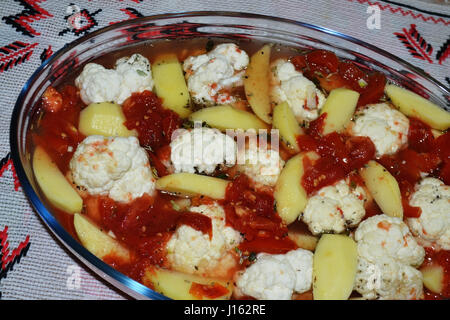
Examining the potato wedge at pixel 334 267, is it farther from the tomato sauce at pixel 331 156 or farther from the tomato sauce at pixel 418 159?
the tomato sauce at pixel 418 159

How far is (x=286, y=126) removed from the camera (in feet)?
7.86

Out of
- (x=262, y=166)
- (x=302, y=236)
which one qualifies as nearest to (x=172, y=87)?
(x=262, y=166)

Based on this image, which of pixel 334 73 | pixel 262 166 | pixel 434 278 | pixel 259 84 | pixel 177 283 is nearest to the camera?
pixel 177 283

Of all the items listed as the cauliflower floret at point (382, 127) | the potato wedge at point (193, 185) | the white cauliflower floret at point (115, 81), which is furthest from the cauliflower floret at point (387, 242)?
the white cauliflower floret at point (115, 81)

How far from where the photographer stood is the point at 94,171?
7.10 ft

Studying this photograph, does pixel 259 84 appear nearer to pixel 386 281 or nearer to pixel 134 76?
pixel 134 76

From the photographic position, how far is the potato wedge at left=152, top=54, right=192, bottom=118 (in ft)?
8.20

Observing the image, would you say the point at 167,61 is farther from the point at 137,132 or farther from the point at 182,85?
the point at 137,132

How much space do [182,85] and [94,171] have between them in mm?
685

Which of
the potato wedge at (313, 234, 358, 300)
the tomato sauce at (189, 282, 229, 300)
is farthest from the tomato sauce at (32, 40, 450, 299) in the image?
the potato wedge at (313, 234, 358, 300)

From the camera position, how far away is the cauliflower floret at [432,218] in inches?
90.4

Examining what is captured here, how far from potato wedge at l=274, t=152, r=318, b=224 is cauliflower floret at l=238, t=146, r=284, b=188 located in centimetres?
4

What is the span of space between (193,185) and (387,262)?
0.95 m
